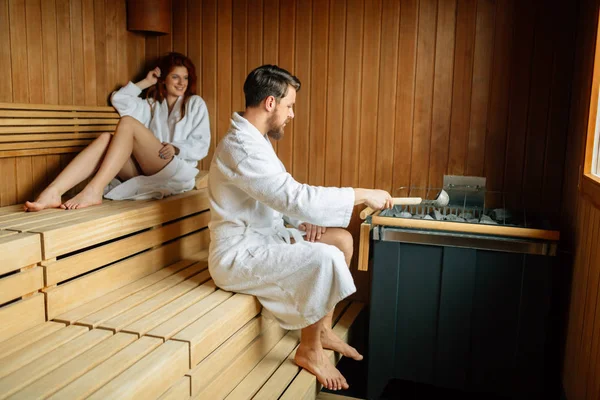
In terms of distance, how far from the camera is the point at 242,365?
227cm

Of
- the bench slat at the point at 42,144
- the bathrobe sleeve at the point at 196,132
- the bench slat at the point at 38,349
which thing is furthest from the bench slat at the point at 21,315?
the bathrobe sleeve at the point at 196,132

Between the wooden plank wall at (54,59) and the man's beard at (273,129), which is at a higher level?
the wooden plank wall at (54,59)

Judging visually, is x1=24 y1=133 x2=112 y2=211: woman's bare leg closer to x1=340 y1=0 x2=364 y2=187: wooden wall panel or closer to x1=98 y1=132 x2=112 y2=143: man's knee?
x1=98 y1=132 x2=112 y2=143: man's knee

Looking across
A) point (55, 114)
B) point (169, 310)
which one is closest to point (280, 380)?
point (169, 310)

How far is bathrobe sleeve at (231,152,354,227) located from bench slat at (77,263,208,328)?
1.85 ft

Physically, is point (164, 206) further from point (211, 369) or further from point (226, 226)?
point (211, 369)

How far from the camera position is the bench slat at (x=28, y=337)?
181 centimetres

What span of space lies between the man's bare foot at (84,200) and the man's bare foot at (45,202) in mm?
42

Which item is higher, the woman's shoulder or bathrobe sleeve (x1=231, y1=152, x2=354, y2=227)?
the woman's shoulder

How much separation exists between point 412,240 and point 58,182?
1637 millimetres

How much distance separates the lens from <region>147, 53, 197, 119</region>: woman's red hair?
3451mm

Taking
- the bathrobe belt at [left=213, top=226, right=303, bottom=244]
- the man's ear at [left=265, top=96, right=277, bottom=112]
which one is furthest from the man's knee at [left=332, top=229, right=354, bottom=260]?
the man's ear at [left=265, top=96, right=277, bottom=112]

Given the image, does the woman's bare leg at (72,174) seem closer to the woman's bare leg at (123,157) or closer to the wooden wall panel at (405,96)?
the woman's bare leg at (123,157)

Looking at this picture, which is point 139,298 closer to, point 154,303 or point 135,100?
point 154,303
